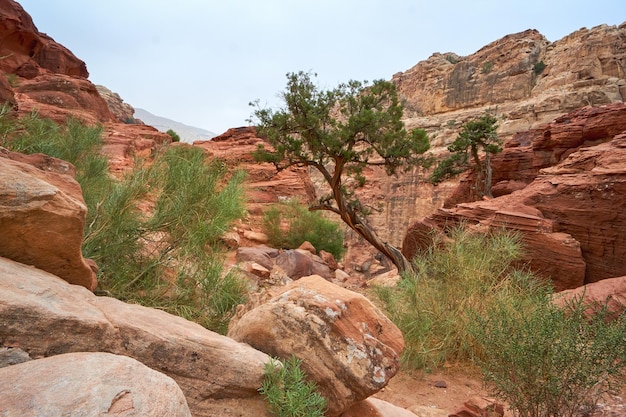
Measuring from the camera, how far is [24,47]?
22.7 metres

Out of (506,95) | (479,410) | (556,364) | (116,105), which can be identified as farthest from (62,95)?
(506,95)

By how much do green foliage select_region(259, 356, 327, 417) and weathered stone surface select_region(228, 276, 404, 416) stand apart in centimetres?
16

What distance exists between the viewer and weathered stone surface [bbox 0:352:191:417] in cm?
102

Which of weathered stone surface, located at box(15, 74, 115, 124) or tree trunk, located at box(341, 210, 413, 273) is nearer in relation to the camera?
tree trunk, located at box(341, 210, 413, 273)

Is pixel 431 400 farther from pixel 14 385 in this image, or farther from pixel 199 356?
pixel 14 385

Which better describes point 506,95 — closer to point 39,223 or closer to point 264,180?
point 264,180

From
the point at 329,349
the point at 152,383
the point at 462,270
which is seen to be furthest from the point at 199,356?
the point at 462,270

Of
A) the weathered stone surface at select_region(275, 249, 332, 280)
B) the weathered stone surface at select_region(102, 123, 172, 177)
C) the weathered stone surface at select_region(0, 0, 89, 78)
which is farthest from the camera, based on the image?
the weathered stone surface at select_region(0, 0, 89, 78)

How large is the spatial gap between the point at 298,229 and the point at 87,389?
35.6 ft

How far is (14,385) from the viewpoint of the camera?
1080 millimetres

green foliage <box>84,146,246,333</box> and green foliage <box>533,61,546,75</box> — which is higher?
green foliage <box>533,61,546,75</box>

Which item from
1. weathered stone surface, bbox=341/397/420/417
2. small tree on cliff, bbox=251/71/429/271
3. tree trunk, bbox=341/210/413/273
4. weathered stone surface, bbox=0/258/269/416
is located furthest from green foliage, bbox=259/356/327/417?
small tree on cliff, bbox=251/71/429/271

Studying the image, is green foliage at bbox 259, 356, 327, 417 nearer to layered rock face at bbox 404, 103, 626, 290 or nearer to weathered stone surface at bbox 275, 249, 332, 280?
weathered stone surface at bbox 275, 249, 332, 280

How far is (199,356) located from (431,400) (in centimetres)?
261
